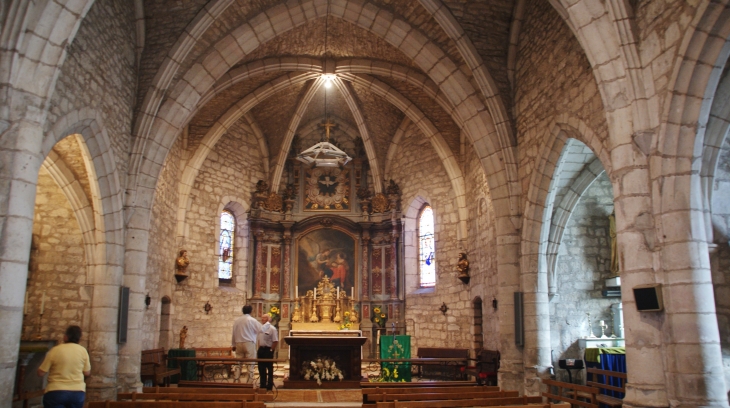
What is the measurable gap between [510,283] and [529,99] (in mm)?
3222

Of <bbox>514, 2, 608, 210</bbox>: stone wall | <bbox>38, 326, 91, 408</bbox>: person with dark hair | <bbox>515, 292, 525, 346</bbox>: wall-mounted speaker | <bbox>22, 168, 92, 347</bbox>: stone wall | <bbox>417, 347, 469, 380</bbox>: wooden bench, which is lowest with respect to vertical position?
<bbox>417, 347, 469, 380</bbox>: wooden bench

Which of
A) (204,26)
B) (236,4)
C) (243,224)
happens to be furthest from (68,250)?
(243,224)

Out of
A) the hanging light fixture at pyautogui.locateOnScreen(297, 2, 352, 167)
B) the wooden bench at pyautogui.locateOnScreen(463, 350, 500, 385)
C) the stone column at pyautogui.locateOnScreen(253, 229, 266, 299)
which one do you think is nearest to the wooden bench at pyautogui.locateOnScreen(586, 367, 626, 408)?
the wooden bench at pyautogui.locateOnScreen(463, 350, 500, 385)

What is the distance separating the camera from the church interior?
20.7ft

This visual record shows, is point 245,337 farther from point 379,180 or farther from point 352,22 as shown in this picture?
point 379,180

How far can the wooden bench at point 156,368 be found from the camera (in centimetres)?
1094

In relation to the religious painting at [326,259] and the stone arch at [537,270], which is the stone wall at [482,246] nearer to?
the stone arch at [537,270]

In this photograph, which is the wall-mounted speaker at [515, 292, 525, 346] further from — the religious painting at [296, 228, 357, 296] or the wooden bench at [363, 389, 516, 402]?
the religious painting at [296, 228, 357, 296]

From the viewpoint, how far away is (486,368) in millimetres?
12133

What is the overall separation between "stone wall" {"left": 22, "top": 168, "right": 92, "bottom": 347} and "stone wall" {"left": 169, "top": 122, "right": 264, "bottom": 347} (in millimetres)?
3307

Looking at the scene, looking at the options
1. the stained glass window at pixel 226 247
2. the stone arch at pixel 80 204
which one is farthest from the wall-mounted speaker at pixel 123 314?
the stained glass window at pixel 226 247

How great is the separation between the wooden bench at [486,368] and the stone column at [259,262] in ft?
20.8

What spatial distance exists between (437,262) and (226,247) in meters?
5.69

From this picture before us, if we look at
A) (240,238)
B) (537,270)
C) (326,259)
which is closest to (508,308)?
(537,270)
